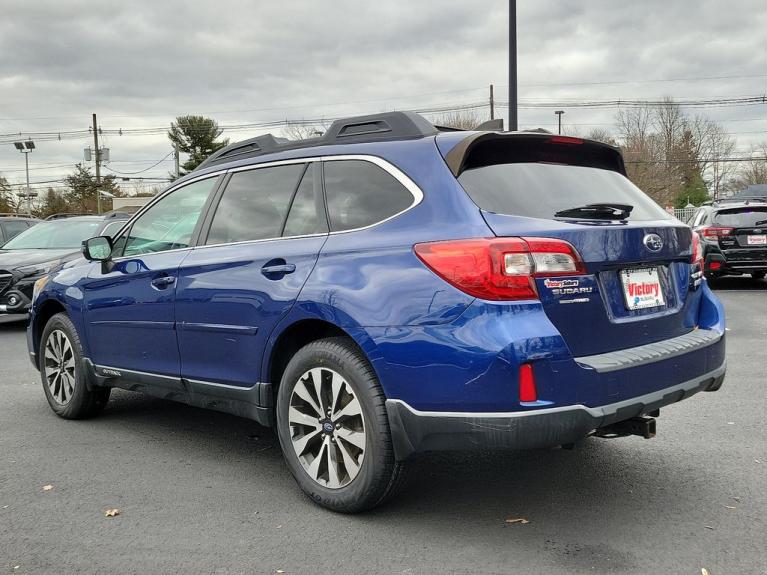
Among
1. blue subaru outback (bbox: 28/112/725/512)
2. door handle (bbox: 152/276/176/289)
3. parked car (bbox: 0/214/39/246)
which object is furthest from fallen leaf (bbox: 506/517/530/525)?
parked car (bbox: 0/214/39/246)

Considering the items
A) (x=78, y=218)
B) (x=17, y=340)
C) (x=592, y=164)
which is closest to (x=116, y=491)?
(x=592, y=164)

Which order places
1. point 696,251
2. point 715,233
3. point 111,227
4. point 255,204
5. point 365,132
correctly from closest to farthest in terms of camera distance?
point 365,132, point 696,251, point 255,204, point 111,227, point 715,233

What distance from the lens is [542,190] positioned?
3416mm

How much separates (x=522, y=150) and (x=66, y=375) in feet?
12.4

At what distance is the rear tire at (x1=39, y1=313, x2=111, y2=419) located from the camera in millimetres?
5344

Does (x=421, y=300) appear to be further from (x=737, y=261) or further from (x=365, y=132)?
(x=737, y=261)

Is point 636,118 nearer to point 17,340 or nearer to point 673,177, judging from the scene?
point 673,177

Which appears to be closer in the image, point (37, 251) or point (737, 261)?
point (37, 251)

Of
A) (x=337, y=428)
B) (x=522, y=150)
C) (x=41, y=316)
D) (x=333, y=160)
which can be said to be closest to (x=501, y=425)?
(x=337, y=428)

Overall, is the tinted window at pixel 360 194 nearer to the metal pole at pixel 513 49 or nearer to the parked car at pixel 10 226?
the parked car at pixel 10 226

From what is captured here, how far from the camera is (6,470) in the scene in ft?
14.2

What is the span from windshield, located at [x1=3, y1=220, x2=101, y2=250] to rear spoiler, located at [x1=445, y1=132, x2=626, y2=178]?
9.52m

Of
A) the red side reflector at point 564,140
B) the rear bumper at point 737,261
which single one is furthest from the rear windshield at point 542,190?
the rear bumper at point 737,261

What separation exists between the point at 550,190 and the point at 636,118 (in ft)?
203
